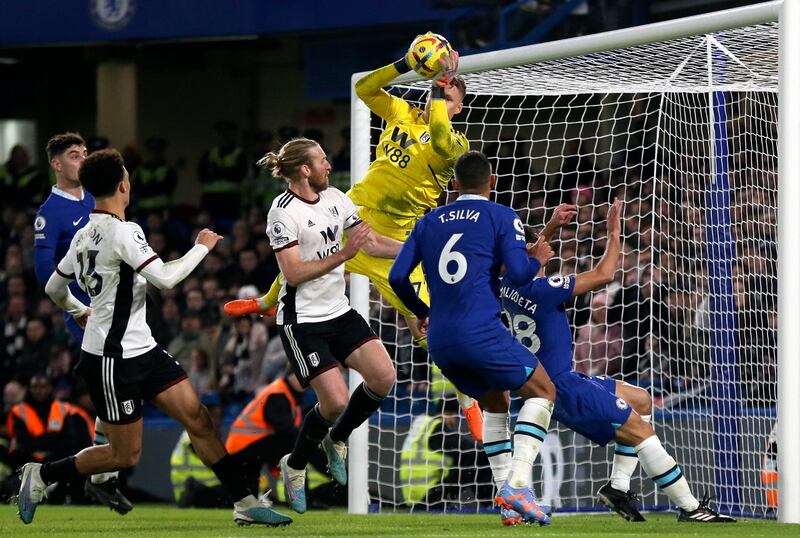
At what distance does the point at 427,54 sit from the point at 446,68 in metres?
0.13

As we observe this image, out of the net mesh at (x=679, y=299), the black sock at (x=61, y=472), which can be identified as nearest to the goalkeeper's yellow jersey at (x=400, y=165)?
the net mesh at (x=679, y=299)

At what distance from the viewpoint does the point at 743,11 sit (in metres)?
7.41

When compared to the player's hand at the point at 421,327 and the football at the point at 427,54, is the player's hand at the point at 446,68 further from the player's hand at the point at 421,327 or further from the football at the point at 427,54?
the player's hand at the point at 421,327

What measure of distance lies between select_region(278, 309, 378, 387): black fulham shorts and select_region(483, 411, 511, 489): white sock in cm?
84

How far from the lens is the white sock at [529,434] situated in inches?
259

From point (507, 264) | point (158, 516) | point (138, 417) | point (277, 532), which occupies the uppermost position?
point (507, 264)

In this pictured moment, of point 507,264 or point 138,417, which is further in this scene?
point 138,417

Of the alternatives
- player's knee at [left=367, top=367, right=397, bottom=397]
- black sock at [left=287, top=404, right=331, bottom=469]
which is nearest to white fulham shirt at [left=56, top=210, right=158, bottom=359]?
black sock at [left=287, top=404, right=331, bottom=469]

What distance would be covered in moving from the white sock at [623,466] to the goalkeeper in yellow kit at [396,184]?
0.84 meters

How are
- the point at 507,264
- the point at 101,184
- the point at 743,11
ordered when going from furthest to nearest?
1. the point at 743,11
2. the point at 101,184
3. the point at 507,264

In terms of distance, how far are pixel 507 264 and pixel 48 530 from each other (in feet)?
9.85

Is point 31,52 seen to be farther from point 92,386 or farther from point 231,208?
point 92,386

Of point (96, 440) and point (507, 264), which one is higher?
point (507, 264)

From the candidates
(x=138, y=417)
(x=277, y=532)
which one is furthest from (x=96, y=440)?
(x=277, y=532)
